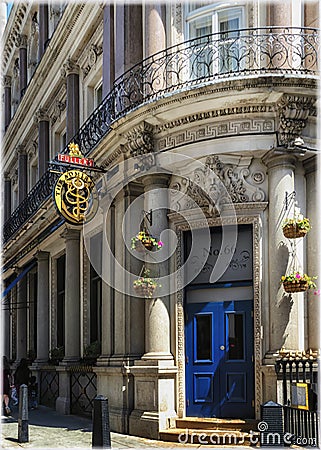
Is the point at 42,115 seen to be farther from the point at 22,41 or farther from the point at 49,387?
the point at 49,387

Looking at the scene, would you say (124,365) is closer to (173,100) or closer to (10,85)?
(173,100)

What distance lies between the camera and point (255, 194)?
45.1 feet

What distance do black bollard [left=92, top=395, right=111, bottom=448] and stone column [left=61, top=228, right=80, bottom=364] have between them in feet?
30.4

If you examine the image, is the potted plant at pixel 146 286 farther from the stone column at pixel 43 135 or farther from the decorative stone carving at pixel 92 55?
the stone column at pixel 43 135

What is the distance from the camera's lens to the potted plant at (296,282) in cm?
1272

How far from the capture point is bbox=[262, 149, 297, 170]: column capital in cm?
1337

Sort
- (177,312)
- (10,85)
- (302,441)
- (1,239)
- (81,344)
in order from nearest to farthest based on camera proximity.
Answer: (302,441) → (177,312) → (81,344) → (1,239) → (10,85)

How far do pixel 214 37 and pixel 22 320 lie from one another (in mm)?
15903

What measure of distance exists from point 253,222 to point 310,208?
1058 millimetres

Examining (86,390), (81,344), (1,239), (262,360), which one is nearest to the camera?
(262,360)

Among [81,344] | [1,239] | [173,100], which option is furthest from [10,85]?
[173,100]

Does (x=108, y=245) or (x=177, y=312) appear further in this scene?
(x=108, y=245)

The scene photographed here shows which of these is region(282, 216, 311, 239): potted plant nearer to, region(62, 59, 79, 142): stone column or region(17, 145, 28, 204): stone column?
region(62, 59, 79, 142): stone column

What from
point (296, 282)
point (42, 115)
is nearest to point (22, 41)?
point (42, 115)
